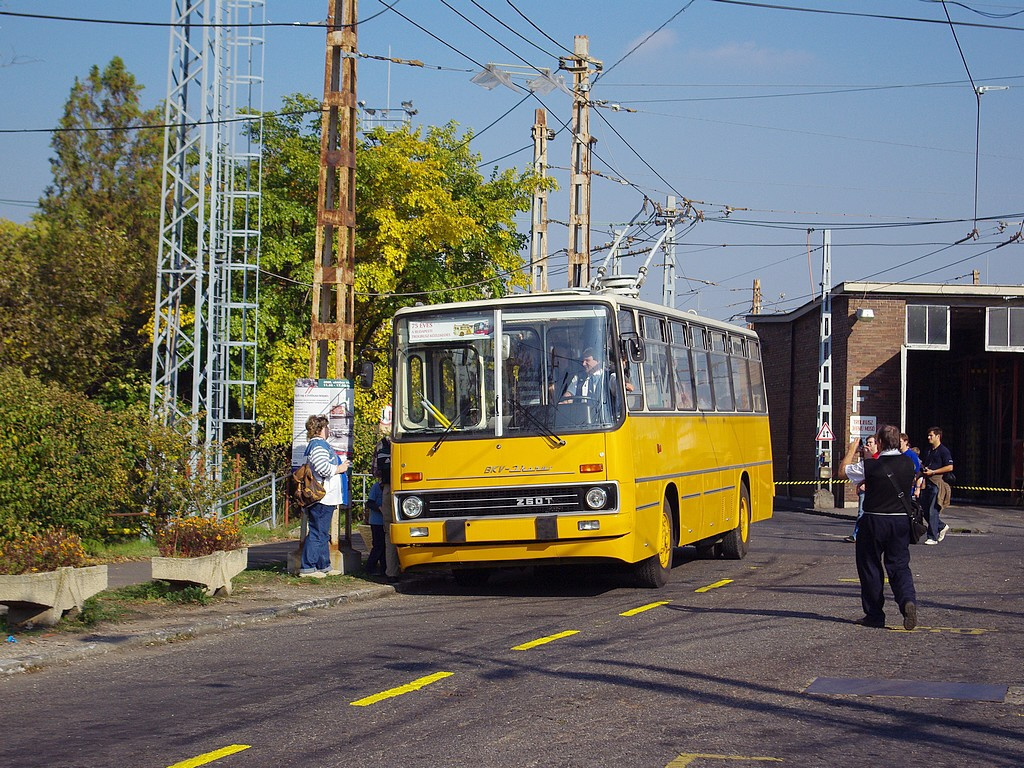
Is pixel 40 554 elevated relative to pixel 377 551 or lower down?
elevated

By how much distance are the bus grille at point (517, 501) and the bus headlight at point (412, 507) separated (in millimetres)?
183

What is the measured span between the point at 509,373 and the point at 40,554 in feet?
17.4

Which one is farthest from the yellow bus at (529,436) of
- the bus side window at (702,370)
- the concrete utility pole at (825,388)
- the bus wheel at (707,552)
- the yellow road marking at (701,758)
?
the concrete utility pole at (825,388)

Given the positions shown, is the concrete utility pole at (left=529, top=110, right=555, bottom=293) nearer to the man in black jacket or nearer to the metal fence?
the metal fence

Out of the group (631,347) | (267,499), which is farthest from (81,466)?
(631,347)

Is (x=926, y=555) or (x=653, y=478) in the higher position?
(x=653, y=478)

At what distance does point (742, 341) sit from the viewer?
20.7 metres

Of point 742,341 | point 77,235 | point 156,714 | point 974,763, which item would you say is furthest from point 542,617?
point 77,235

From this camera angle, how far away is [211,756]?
6.75 m

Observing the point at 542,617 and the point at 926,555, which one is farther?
the point at 926,555

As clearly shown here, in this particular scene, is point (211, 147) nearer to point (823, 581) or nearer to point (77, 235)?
point (77, 235)

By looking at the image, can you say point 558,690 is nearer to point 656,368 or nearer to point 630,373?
point 630,373

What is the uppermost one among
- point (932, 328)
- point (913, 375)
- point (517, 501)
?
point (932, 328)

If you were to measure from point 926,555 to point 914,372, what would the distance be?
2593 centimetres
